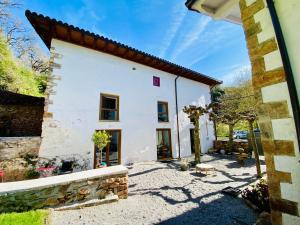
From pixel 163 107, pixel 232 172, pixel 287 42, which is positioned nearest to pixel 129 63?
pixel 163 107

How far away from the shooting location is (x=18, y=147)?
253 inches

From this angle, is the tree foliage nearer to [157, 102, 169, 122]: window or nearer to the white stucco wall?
[157, 102, 169, 122]: window

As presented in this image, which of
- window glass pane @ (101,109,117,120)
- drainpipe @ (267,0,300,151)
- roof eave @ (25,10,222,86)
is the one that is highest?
roof eave @ (25,10,222,86)

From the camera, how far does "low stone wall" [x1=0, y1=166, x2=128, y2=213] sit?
132 inches

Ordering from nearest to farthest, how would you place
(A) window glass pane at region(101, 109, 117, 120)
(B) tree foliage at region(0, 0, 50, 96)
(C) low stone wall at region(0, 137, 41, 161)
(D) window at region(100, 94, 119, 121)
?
(C) low stone wall at region(0, 137, 41, 161) → (D) window at region(100, 94, 119, 121) → (A) window glass pane at region(101, 109, 117, 120) → (B) tree foliage at region(0, 0, 50, 96)

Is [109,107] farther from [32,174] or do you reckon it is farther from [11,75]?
[11,75]

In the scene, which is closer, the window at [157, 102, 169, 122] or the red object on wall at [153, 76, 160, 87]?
the red object on wall at [153, 76, 160, 87]

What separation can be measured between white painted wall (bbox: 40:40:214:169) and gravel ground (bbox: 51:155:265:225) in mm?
3125

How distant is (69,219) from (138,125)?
6.99m

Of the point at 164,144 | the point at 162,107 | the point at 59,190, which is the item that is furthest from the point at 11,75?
the point at 164,144

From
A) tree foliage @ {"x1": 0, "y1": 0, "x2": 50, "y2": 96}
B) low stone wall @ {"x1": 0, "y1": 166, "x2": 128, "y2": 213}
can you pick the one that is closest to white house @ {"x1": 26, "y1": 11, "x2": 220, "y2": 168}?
tree foliage @ {"x1": 0, "y1": 0, "x2": 50, "y2": 96}

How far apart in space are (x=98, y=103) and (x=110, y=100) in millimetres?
1129

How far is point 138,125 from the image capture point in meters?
10.2

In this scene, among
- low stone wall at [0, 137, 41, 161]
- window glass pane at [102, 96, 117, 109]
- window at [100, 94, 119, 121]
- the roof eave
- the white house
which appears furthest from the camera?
window glass pane at [102, 96, 117, 109]
